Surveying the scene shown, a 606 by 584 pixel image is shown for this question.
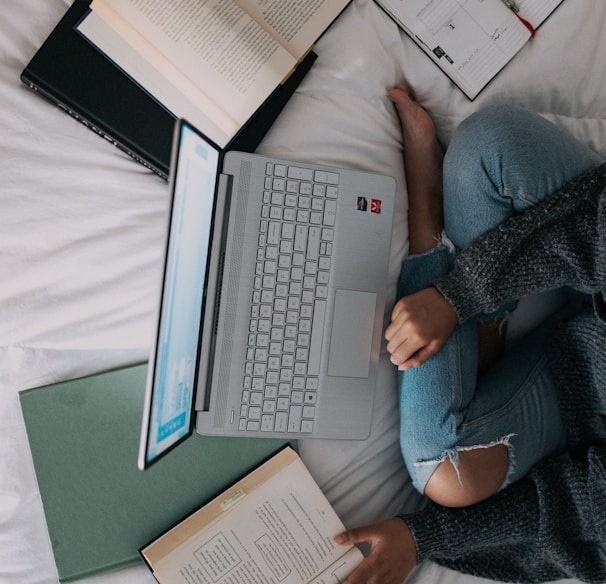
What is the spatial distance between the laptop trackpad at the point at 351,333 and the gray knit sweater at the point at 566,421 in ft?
0.38

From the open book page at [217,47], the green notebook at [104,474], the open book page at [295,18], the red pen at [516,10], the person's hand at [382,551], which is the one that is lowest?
the green notebook at [104,474]

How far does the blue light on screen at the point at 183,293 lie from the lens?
744 mm

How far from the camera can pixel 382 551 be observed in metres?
1.01

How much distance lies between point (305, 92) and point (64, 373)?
58 cm

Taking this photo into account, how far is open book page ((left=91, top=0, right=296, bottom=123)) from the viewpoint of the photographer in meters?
0.93

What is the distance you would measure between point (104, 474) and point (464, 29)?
900 mm

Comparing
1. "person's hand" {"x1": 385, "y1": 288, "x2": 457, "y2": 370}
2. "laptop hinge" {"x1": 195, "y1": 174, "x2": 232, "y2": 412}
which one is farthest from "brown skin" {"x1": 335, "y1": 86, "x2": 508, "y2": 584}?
"laptop hinge" {"x1": 195, "y1": 174, "x2": 232, "y2": 412}

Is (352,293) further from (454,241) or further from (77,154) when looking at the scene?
(77,154)

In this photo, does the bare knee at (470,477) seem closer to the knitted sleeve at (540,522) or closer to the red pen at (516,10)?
the knitted sleeve at (540,522)

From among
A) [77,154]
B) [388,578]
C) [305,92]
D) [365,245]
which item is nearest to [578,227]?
[365,245]

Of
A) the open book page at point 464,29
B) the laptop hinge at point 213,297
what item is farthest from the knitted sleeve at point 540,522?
the open book page at point 464,29

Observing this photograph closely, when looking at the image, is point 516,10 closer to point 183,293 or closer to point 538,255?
point 538,255

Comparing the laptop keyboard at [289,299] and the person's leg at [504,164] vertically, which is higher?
the person's leg at [504,164]

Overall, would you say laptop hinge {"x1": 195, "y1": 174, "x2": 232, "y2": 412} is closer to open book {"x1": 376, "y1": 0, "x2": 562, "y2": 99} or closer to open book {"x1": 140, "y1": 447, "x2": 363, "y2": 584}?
open book {"x1": 140, "y1": 447, "x2": 363, "y2": 584}
